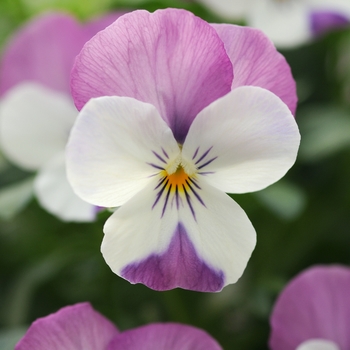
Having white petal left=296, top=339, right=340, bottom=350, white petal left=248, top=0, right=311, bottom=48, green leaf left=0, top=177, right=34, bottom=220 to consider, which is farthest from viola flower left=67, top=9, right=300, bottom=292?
white petal left=248, top=0, right=311, bottom=48

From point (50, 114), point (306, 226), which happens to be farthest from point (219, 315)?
point (50, 114)

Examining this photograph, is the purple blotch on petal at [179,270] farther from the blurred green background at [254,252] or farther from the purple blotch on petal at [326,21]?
the purple blotch on petal at [326,21]

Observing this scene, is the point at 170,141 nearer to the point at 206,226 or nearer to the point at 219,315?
the point at 206,226

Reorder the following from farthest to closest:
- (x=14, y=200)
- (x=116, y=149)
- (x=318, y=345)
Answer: (x=14, y=200) < (x=318, y=345) < (x=116, y=149)

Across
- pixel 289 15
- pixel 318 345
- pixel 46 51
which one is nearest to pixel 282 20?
pixel 289 15

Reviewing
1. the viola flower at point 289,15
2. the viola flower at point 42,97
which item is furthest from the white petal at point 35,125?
the viola flower at point 289,15

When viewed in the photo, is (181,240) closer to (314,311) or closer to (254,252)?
(314,311)
